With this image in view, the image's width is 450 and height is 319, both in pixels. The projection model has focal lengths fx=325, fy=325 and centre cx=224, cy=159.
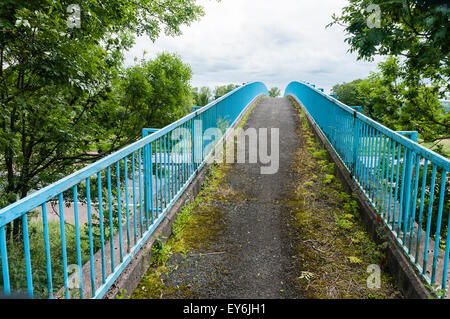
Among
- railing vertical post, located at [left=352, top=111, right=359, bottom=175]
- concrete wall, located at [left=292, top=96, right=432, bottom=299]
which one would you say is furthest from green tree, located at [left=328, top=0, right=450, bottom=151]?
concrete wall, located at [left=292, top=96, right=432, bottom=299]

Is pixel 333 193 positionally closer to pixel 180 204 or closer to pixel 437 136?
pixel 180 204

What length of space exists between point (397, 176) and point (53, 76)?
5161 mm

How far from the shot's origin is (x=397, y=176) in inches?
140

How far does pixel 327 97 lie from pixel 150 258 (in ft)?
19.6

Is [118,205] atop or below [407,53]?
below

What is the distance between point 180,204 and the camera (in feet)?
15.6

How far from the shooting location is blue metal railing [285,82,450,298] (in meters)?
2.79

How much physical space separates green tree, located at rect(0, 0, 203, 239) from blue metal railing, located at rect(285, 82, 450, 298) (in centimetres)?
444

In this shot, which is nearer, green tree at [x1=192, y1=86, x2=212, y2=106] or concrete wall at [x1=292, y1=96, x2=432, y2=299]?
concrete wall at [x1=292, y1=96, x2=432, y2=299]

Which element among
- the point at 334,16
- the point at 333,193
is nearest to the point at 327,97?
the point at 334,16
